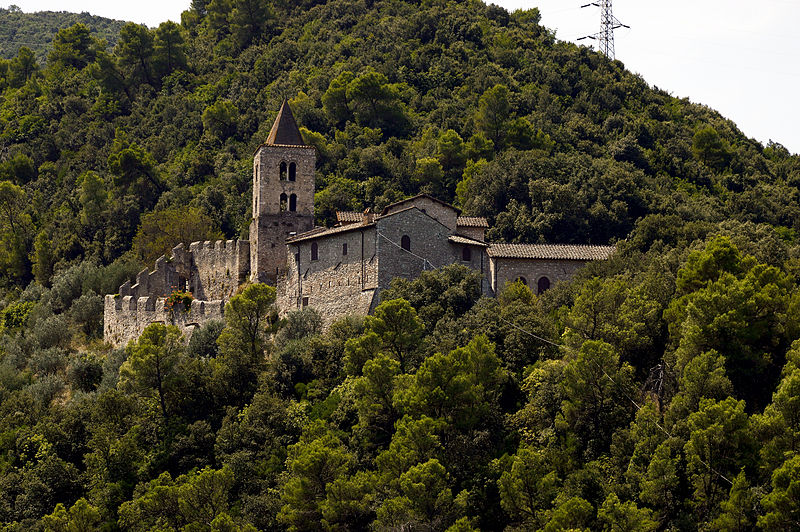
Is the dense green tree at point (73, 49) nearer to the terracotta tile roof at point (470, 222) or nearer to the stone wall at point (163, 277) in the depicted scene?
the stone wall at point (163, 277)

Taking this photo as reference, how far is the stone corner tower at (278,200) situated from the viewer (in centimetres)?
5262

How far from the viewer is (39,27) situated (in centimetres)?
14625

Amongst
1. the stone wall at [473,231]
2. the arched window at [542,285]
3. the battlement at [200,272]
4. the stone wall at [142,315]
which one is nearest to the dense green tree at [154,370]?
the stone wall at [142,315]

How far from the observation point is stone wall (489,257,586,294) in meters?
48.5

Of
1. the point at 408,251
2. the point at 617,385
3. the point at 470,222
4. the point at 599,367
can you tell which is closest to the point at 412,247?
the point at 408,251

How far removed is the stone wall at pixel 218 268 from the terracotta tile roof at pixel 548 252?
1199cm

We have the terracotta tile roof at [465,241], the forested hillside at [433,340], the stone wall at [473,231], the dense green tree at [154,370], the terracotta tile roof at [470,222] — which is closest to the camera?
the forested hillside at [433,340]

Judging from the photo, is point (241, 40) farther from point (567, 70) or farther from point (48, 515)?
point (48, 515)

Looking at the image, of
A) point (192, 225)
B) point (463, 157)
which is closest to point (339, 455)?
point (192, 225)

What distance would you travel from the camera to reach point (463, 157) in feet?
220

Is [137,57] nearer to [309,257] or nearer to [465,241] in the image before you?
[309,257]

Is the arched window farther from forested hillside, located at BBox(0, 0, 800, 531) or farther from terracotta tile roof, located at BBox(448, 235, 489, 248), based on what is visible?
terracotta tile roof, located at BBox(448, 235, 489, 248)

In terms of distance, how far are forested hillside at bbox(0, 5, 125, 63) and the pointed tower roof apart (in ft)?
262

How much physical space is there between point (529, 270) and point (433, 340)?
25.2 feet
